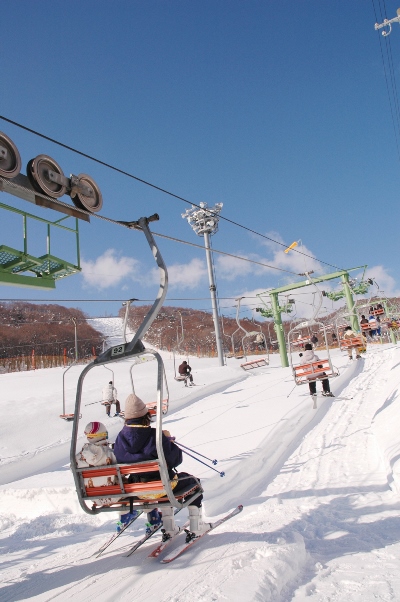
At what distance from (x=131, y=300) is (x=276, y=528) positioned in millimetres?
3504

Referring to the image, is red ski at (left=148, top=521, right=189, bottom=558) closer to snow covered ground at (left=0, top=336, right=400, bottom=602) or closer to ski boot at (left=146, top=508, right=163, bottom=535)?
snow covered ground at (left=0, top=336, right=400, bottom=602)

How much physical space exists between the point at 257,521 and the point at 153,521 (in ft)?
3.47

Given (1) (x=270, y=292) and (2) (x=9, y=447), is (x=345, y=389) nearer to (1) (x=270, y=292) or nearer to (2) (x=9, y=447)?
(2) (x=9, y=447)

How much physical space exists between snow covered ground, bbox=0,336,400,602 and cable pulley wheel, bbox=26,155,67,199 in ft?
10.9

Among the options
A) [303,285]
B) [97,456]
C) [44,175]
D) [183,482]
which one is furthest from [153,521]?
[303,285]

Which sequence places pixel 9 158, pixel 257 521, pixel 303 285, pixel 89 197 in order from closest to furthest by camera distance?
1. pixel 9 158
2. pixel 257 521
3. pixel 89 197
4. pixel 303 285

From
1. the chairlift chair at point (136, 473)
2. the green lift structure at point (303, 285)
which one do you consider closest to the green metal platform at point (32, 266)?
the chairlift chair at point (136, 473)

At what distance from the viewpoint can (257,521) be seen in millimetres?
4055

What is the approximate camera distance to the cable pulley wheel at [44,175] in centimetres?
368

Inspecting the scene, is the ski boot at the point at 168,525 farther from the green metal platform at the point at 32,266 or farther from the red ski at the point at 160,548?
the green metal platform at the point at 32,266

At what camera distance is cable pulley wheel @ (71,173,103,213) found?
13.7 feet

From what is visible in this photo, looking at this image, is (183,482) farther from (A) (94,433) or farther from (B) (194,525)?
(A) (94,433)

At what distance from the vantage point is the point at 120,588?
2.96 meters

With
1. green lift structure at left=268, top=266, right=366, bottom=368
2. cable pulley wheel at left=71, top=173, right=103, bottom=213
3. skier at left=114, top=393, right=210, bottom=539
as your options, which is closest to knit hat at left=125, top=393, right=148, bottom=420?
skier at left=114, top=393, right=210, bottom=539
